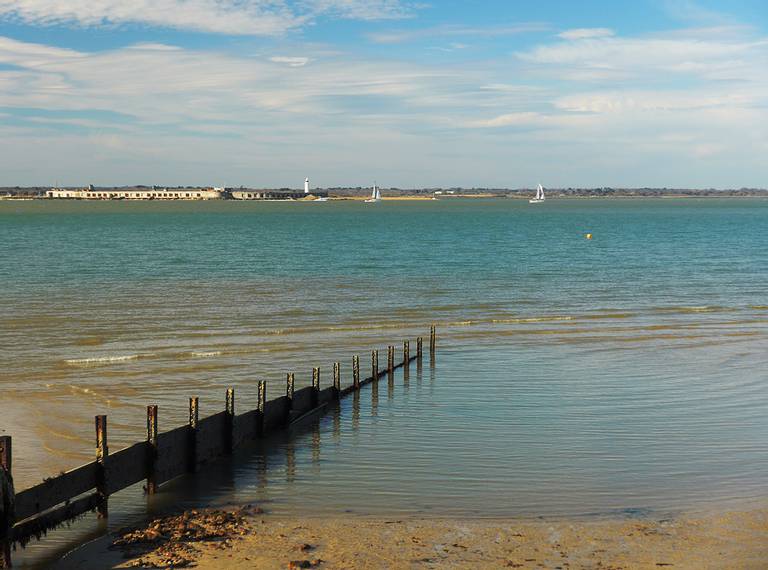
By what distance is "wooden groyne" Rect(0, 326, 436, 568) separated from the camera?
1362 cm

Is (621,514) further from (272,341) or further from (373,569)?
(272,341)

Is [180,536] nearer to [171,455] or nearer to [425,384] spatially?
[171,455]

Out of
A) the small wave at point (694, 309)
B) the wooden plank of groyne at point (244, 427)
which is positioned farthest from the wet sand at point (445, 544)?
the small wave at point (694, 309)

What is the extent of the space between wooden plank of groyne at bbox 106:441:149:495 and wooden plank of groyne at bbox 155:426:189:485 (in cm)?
32

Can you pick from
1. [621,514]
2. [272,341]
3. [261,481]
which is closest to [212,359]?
[272,341]

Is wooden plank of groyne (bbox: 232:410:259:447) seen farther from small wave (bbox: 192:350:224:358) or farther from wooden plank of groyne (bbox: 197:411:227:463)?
small wave (bbox: 192:350:224:358)

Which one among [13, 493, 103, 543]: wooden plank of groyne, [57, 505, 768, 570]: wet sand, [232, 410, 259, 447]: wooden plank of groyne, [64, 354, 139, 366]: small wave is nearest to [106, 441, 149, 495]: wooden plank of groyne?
[13, 493, 103, 543]: wooden plank of groyne

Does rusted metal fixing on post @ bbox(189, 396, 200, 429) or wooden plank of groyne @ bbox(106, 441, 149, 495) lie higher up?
rusted metal fixing on post @ bbox(189, 396, 200, 429)

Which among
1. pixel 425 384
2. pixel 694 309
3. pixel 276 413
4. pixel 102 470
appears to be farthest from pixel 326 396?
pixel 694 309

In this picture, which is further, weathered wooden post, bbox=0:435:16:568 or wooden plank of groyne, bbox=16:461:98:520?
wooden plank of groyne, bbox=16:461:98:520

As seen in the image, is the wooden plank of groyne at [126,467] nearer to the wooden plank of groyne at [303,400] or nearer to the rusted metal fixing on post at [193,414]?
the rusted metal fixing on post at [193,414]

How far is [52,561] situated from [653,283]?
1968 inches

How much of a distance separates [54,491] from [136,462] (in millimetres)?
2203

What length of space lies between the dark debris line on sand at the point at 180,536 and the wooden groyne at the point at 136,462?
3.40ft
